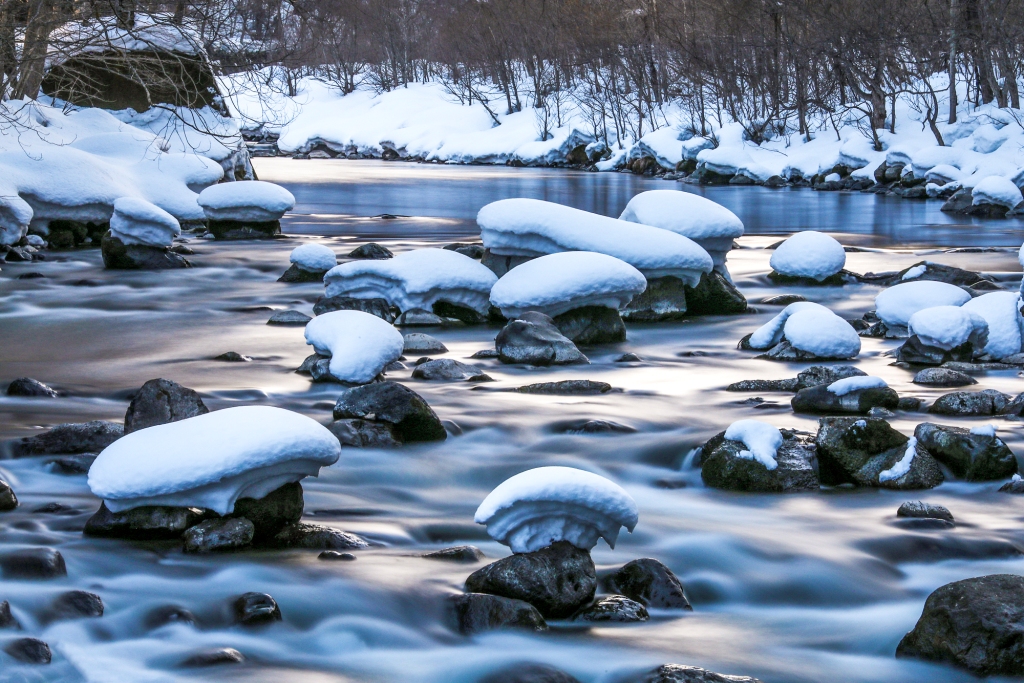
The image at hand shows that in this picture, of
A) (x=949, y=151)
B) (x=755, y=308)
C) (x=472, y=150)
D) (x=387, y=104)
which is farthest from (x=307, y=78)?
(x=755, y=308)

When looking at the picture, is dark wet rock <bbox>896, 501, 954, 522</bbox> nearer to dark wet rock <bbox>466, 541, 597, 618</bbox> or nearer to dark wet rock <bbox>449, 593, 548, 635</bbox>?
dark wet rock <bbox>466, 541, 597, 618</bbox>

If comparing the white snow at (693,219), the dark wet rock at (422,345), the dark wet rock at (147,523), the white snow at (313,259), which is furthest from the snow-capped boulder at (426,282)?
the dark wet rock at (147,523)

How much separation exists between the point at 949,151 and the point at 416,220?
11.5 m

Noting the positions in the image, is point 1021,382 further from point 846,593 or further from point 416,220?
point 416,220

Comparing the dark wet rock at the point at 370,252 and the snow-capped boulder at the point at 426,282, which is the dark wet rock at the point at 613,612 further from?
the dark wet rock at the point at 370,252

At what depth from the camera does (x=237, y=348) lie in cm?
778

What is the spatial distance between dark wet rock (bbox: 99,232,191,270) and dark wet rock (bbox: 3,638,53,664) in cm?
949

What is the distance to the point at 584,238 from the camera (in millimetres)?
8719

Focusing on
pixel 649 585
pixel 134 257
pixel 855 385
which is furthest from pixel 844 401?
pixel 134 257

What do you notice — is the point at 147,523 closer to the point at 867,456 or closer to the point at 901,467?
the point at 867,456

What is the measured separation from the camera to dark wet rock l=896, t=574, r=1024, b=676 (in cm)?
282

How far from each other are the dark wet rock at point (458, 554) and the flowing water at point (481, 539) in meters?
0.05

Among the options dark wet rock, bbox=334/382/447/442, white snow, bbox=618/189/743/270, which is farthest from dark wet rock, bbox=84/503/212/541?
white snow, bbox=618/189/743/270

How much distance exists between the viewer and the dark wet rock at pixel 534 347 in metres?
7.09
